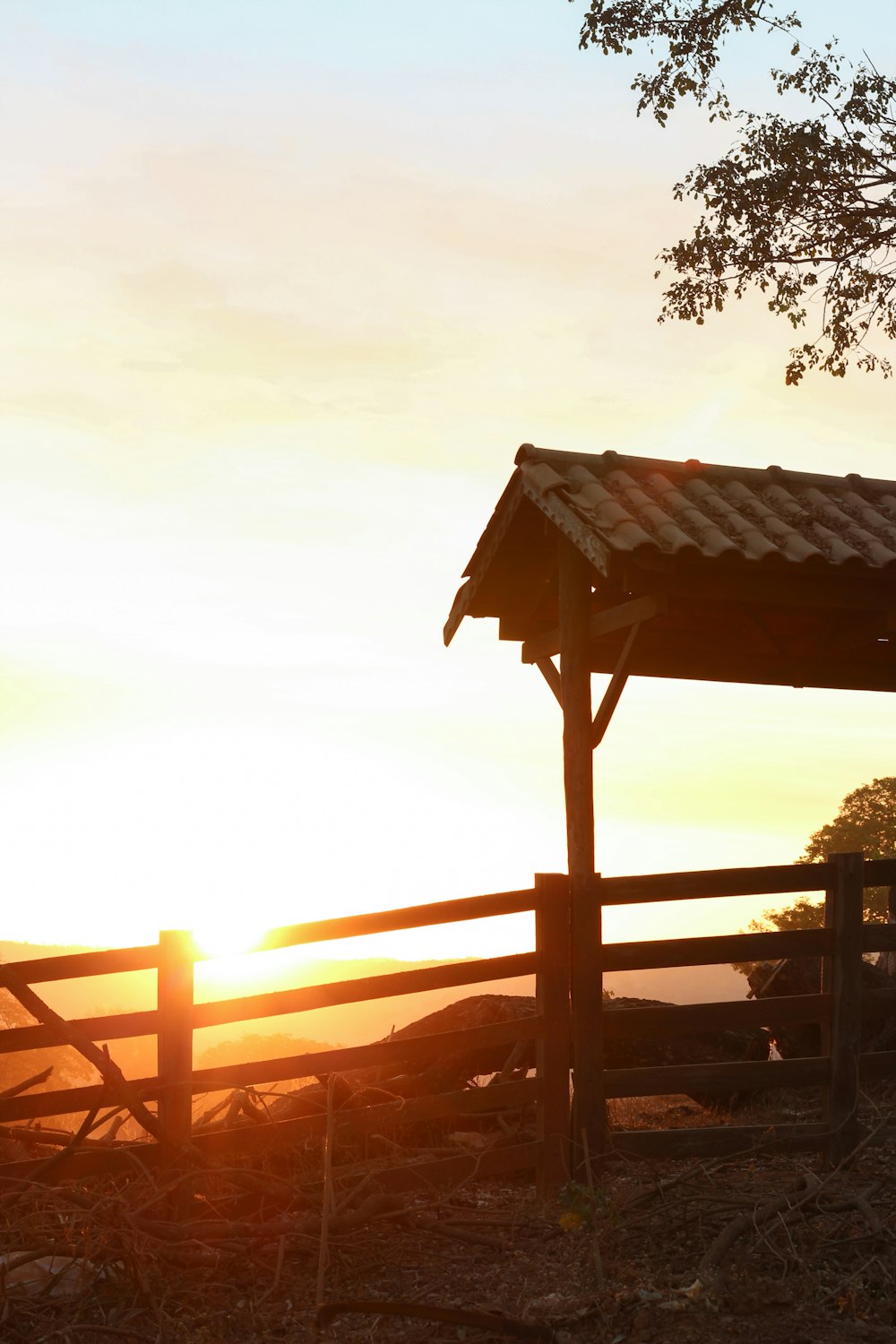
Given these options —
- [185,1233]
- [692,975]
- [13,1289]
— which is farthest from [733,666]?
[692,975]

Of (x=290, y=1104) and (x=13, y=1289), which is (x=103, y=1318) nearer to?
(x=13, y=1289)

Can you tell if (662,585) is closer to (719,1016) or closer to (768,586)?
(768,586)

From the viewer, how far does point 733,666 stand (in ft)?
36.6

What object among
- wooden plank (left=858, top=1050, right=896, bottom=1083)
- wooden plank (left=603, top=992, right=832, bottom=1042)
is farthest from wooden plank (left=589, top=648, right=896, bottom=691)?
wooden plank (left=858, top=1050, right=896, bottom=1083)

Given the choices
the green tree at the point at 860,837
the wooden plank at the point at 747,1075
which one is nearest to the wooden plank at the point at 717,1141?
the wooden plank at the point at 747,1075

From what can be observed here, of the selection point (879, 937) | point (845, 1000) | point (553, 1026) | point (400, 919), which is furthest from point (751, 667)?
point (400, 919)

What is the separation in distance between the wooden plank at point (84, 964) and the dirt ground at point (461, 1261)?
39.8 inches

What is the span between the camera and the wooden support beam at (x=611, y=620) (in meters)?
8.07

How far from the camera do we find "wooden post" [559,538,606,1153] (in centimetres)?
721

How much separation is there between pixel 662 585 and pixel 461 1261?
421cm

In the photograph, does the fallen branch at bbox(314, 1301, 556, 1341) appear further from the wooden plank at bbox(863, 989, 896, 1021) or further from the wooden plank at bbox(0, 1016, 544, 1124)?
the wooden plank at bbox(863, 989, 896, 1021)

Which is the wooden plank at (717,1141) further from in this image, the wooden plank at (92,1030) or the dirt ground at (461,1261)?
the wooden plank at (92,1030)

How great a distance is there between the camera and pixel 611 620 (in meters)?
8.52

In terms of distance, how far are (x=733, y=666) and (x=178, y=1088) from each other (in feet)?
21.4
